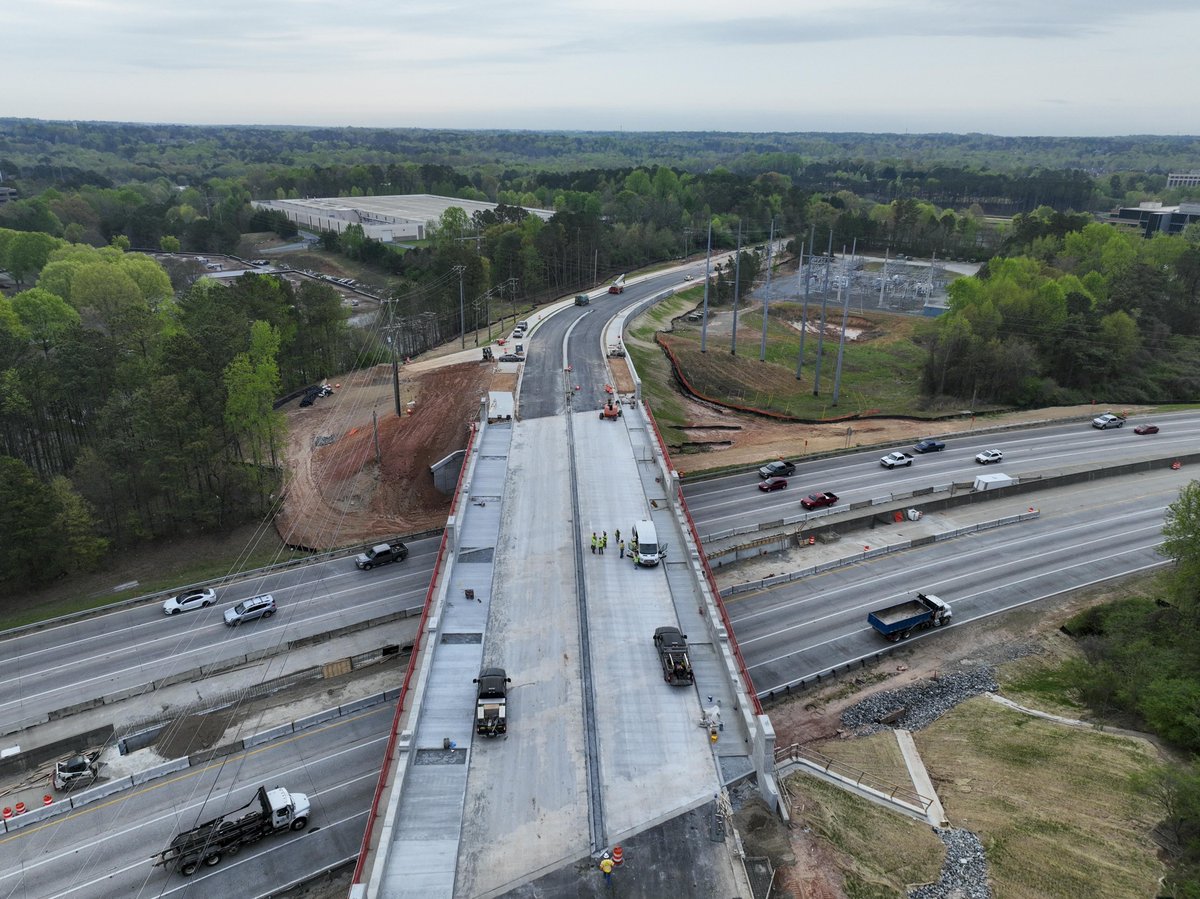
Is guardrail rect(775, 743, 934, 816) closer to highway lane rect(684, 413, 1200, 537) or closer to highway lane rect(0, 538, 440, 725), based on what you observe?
highway lane rect(684, 413, 1200, 537)

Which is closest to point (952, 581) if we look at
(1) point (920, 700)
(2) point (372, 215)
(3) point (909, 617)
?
(3) point (909, 617)

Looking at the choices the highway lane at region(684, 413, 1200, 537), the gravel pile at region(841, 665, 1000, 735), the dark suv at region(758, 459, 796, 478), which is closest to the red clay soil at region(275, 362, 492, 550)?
the highway lane at region(684, 413, 1200, 537)

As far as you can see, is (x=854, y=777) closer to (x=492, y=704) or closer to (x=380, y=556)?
(x=492, y=704)

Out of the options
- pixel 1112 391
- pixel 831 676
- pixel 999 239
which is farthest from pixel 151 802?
pixel 999 239

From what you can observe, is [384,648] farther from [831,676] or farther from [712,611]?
[831,676]

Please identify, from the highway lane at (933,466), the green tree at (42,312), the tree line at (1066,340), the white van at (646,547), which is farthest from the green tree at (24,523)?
the tree line at (1066,340)

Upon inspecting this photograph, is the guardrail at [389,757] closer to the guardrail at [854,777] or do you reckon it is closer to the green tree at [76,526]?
the guardrail at [854,777]

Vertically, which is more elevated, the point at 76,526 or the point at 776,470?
the point at 76,526
